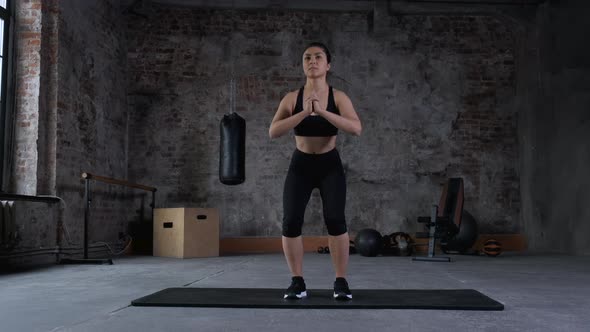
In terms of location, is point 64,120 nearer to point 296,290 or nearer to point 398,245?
point 296,290

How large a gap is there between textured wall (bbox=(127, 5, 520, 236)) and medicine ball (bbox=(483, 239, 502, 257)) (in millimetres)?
1417

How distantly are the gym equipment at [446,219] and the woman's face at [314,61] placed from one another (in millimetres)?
4238

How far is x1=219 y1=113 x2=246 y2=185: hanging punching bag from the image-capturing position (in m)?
7.64

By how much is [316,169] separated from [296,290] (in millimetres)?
722

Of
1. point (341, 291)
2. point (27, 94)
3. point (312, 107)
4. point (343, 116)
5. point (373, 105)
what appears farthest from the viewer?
point (373, 105)

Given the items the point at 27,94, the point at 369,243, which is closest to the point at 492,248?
the point at 369,243

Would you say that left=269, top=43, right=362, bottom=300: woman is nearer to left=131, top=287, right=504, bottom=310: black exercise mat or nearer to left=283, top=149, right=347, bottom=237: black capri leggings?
left=283, top=149, right=347, bottom=237: black capri leggings

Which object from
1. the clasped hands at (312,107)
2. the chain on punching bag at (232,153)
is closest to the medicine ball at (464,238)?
the chain on punching bag at (232,153)

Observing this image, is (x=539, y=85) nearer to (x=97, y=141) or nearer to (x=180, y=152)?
(x=180, y=152)

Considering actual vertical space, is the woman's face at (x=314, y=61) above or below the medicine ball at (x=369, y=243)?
above

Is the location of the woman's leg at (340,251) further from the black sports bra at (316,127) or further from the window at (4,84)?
the window at (4,84)

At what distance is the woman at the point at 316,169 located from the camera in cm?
338

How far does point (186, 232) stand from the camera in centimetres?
765

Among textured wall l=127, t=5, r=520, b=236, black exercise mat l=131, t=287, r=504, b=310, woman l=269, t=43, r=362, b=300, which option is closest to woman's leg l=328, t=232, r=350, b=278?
woman l=269, t=43, r=362, b=300
